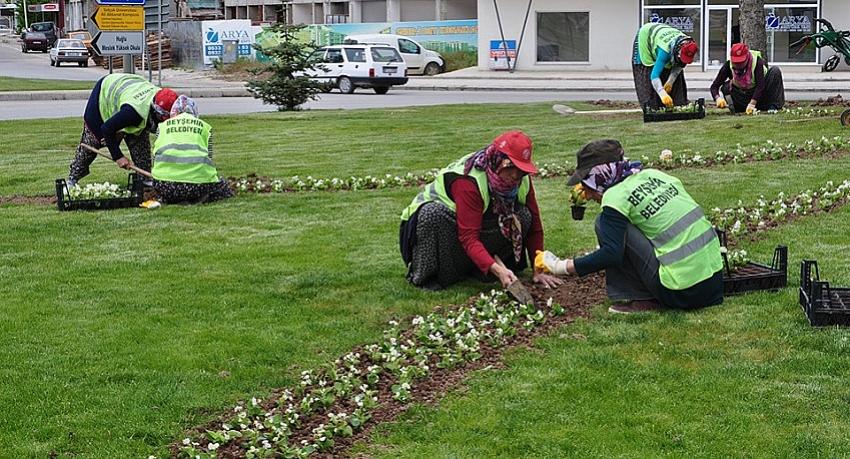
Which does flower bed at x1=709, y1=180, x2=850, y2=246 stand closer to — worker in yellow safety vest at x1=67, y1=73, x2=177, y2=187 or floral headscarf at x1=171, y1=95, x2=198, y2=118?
floral headscarf at x1=171, y1=95, x2=198, y2=118

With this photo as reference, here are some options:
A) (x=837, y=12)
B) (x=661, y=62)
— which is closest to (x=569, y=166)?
(x=661, y=62)

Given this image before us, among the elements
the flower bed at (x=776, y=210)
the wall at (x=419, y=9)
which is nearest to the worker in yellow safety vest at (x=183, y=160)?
the flower bed at (x=776, y=210)

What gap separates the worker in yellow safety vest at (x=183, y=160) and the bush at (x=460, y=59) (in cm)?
3676

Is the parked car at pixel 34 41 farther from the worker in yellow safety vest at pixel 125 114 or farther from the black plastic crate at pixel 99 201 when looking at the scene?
the black plastic crate at pixel 99 201

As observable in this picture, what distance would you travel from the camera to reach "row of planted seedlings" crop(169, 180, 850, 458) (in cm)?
536

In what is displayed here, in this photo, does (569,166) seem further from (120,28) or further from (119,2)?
(120,28)

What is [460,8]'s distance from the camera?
5700 centimetres

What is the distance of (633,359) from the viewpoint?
6.36 metres

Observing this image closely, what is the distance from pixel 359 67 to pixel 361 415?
102 ft

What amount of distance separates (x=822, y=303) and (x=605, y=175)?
141cm

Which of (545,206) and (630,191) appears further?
(545,206)

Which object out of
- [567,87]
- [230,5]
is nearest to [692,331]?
[567,87]

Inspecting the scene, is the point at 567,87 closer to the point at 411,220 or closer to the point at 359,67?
the point at 359,67

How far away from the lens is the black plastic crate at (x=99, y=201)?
1148cm
